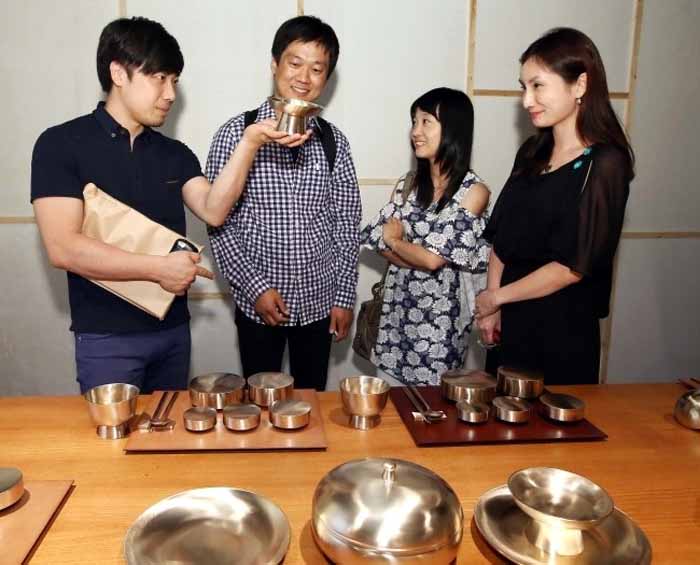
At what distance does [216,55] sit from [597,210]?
1.84 metres

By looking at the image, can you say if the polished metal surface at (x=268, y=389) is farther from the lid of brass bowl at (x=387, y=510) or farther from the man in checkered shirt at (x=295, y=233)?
the man in checkered shirt at (x=295, y=233)

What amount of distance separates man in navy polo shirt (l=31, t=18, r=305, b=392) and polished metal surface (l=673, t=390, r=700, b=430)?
117 cm

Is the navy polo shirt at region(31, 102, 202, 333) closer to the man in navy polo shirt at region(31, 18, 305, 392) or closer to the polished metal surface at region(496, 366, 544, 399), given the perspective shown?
the man in navy polo shirt at region(31, 18, 305, 392)

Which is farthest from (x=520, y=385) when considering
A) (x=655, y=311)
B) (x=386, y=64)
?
(x=655, y=311)

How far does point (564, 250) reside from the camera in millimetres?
1762

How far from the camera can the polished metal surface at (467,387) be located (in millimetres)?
1371

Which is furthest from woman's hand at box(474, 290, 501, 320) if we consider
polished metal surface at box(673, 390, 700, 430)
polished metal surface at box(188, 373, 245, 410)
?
polished metal surface at box(188, 373, 245, 410)

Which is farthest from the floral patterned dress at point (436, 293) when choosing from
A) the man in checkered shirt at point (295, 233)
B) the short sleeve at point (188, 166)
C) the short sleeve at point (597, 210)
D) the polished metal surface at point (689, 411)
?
the polished metal surface at point (689, 411)

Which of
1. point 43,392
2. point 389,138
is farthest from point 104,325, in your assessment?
point 389,138

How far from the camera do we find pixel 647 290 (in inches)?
127

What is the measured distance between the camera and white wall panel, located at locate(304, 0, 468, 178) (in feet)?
9.11

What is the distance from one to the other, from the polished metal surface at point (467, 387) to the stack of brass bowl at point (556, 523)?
0.37 m

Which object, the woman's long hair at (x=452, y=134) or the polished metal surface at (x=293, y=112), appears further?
the woman's long hair at (x=452, y=134)

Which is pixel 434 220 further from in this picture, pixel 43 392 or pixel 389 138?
pixel 43 392
